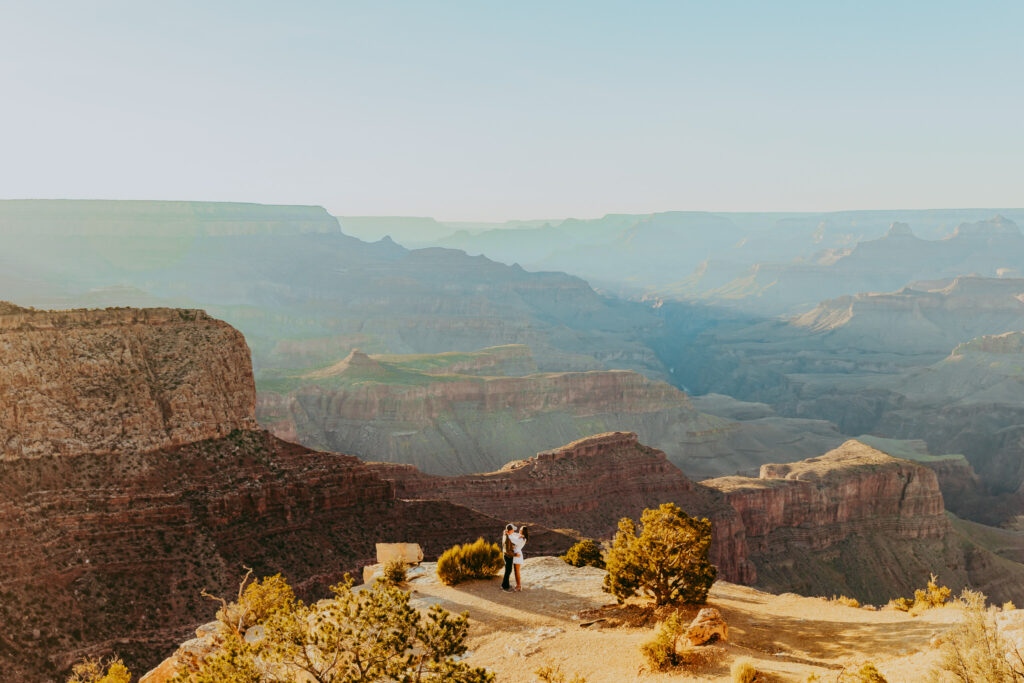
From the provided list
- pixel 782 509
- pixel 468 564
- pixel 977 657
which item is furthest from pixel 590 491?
pixel 977 657

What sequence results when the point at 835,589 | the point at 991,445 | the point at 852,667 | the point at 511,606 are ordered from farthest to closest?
the point at 991,445
the point at 835,589
the point at 511,606
the point at 852,667

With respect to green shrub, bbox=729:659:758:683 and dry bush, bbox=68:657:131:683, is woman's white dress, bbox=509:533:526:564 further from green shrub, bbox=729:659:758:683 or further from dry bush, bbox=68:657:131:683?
dry bush, bbox=68:657:131:683

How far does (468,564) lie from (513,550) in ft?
8.75

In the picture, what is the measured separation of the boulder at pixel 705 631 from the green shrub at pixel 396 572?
35.3 ft

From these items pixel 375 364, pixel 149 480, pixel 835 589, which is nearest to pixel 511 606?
pixel 149 480

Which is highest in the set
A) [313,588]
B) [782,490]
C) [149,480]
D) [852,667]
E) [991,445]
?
[852,667]

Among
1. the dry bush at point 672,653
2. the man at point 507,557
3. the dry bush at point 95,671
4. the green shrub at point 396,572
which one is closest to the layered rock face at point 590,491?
the dry bush at point 95,671

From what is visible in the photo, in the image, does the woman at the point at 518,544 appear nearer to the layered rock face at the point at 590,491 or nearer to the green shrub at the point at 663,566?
the green shrub at the point at 663,566

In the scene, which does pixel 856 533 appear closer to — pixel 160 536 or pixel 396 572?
pixel 396 572

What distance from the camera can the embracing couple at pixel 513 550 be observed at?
2472 cm

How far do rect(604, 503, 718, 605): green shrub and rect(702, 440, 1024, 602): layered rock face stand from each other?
5631 centimetres

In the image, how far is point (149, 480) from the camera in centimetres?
3953

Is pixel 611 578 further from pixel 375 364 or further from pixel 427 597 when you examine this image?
pixel 375 364

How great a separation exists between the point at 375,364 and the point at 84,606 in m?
120
